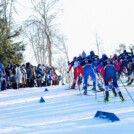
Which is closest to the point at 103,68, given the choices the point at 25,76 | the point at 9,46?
the point at 25,76

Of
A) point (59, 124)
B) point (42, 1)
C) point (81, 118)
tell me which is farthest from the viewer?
point (42, 1)

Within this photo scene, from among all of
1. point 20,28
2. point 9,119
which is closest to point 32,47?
point 20,28

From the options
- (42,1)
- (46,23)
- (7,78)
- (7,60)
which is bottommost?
(7,78)

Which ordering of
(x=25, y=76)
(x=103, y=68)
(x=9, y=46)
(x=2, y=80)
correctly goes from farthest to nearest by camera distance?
(x=9, y=46) < (x=25, y=76) < (x=2, y=80) < (x=103, y=68)

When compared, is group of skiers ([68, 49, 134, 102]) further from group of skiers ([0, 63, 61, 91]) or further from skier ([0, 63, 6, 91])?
skier ([0, 63, 6, 91])

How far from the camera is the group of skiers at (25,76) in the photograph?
1626 cm

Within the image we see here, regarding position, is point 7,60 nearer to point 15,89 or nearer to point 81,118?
point 15,89

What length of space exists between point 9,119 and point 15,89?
32.0 feet

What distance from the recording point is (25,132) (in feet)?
17.0

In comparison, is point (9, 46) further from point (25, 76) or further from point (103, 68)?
point (103, 68)

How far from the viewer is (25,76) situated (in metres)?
18.1

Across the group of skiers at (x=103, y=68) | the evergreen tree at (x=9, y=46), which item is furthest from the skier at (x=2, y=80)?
the evergreen tree at (x=9, y=46)

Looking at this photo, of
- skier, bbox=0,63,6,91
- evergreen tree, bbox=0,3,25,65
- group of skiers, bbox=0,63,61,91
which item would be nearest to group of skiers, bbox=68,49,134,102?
group of skiers, bbox=0,63,61,91

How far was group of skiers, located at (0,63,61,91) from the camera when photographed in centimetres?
1626
